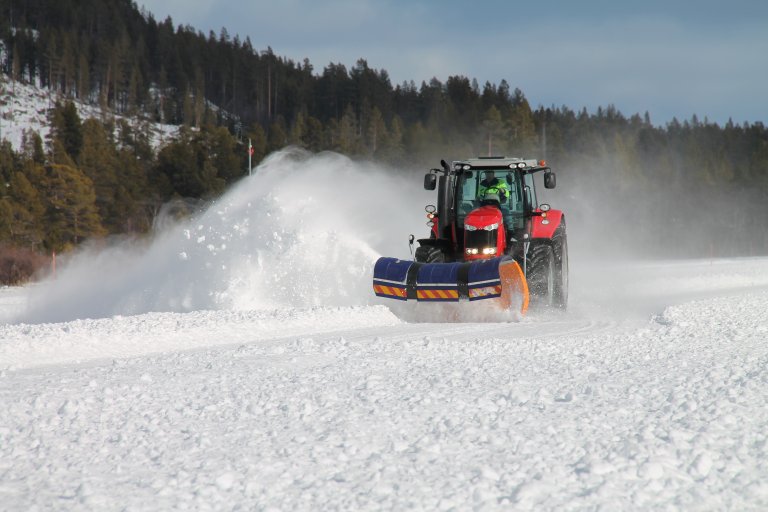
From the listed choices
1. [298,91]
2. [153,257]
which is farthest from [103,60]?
[153,257]

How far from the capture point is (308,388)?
5.29m

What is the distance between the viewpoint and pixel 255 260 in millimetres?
11500

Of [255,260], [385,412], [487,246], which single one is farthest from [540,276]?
[385,412]

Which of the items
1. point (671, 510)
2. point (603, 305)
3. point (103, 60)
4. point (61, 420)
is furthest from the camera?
point (103, 60)

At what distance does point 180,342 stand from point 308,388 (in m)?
3.09

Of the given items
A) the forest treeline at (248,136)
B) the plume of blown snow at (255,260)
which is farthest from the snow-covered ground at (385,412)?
the forest treeline at (248,136)

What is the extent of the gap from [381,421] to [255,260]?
747cm

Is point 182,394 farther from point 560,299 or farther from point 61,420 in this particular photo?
point 560,299

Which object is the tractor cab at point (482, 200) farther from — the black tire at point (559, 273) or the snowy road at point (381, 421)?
the snowy road at point (381, 421)

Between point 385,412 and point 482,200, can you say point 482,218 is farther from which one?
point 385,412

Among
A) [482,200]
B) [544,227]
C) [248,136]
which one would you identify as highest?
[248,136]

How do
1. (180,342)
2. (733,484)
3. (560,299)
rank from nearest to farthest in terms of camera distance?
(733,484)
(180,342)
(560,299)

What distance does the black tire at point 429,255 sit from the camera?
33.4 ft

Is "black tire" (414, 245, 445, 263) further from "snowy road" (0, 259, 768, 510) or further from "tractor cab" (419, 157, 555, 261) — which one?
"snowy road" (0, 259, 768, 510)
